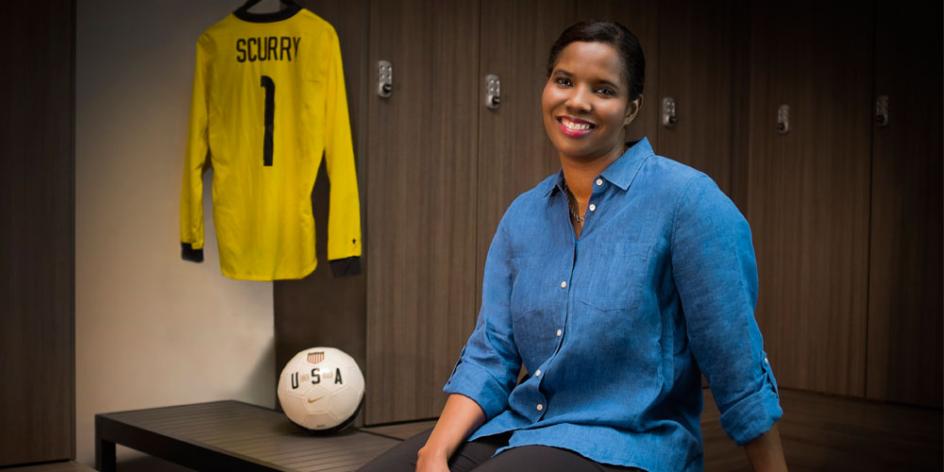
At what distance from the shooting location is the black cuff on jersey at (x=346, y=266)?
3.25 m

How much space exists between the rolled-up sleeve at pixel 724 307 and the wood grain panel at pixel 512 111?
7.11 feet

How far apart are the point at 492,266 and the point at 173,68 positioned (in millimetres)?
2294

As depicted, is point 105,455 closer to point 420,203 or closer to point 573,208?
point 420,203

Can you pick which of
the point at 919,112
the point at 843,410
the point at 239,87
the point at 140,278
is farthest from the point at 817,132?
the point at 140,278

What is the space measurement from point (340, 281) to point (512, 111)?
35.7 inches

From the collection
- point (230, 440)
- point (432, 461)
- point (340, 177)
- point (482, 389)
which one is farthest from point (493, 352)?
point (340, 177)

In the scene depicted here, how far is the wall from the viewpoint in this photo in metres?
3.48

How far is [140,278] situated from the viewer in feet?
11.7

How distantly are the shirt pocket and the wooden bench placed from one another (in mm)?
1349

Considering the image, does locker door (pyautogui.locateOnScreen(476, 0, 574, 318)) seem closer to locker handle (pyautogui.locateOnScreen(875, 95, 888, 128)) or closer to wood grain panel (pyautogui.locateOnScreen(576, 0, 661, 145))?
wood grain panel (pyautogui.locateOnScreen(576, 0, 661, 145))

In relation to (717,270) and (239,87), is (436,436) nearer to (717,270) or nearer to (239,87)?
(717,270)

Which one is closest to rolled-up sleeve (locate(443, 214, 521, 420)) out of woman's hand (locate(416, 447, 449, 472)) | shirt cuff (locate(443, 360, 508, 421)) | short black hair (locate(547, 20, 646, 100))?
shirt cuff (locate(443, 360, 508, 421))

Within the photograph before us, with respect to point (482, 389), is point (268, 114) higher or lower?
higher

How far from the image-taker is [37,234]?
2898 millimetres
